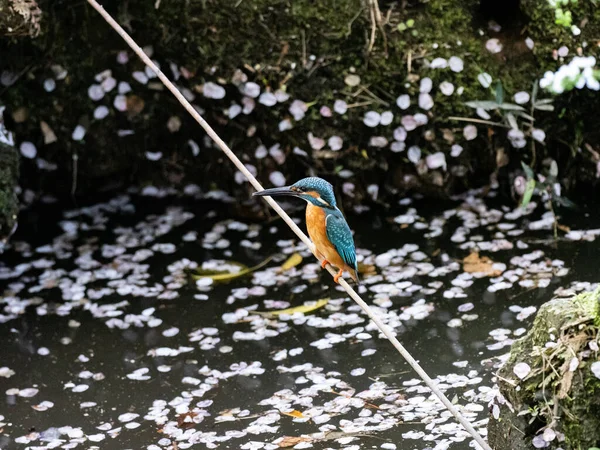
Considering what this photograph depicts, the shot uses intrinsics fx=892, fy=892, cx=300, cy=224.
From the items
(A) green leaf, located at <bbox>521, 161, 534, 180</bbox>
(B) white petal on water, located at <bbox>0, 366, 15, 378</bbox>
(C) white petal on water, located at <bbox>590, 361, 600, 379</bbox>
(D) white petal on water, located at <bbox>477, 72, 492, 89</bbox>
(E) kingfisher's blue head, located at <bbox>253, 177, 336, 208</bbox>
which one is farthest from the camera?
(D) white petal on water, located at <bbox>477, 72, 492, 89</bbox>

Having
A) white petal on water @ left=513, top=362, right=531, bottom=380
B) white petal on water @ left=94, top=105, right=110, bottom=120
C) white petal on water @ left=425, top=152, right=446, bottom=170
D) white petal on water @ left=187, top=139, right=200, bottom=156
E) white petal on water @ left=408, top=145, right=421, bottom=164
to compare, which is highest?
white petal on water @ left=94, top=105, right=110, bottom=120

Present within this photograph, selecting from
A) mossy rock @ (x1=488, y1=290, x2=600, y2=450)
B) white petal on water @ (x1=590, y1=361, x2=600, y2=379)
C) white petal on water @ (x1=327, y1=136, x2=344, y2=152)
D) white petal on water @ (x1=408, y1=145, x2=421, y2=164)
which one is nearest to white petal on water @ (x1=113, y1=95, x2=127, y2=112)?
white petal on water @ (x1=327, y1=136, x2=344, y2=152)

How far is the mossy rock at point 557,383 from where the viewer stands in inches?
102

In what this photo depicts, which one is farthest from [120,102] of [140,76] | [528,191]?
[528,191]

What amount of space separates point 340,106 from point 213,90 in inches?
27.8

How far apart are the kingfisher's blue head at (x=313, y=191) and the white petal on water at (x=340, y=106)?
1725 mm

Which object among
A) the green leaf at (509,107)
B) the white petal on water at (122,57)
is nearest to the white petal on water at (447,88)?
the green leaf at (509,107)

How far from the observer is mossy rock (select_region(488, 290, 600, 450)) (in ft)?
8.48

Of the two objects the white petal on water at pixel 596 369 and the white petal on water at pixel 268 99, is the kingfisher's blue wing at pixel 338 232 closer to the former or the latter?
the white petal on water at pixel 596 369

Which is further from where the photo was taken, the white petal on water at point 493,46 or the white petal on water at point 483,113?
the white petal on water at point 493,46

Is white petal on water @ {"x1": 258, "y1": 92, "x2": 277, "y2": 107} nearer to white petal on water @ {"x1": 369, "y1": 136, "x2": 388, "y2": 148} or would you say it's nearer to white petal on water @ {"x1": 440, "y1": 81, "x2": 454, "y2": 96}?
white petal on water @ {"x1": 369, "y1": 136, "x2": 388, "y2": 148}

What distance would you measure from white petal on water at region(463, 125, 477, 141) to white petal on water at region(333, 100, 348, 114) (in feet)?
2.19

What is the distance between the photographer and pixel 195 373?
387 cm

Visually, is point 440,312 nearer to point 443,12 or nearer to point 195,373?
point 195,373
